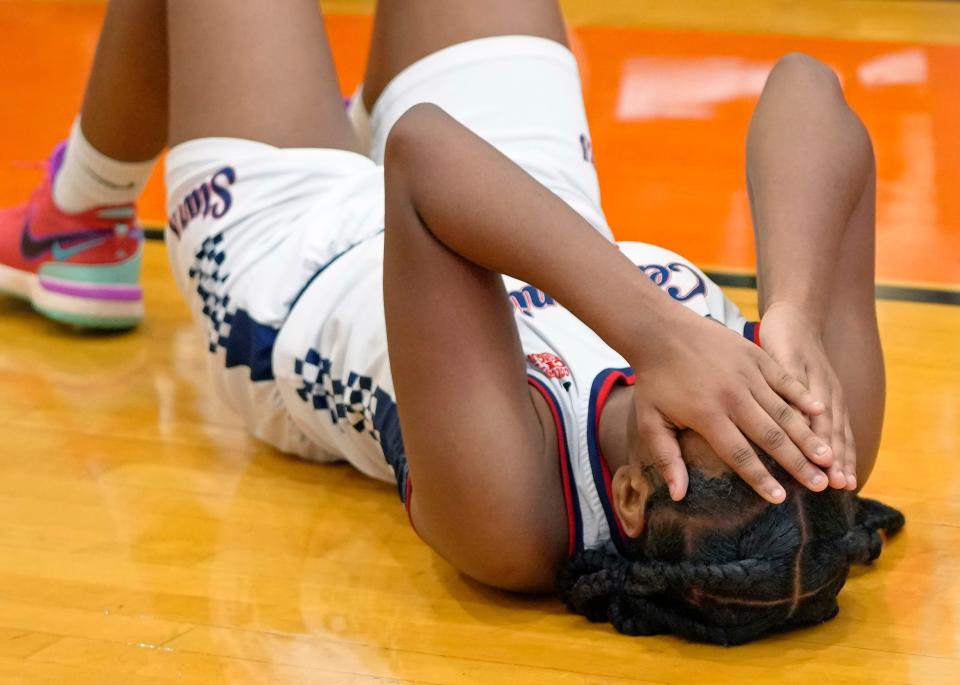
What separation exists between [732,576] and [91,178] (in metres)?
1.14

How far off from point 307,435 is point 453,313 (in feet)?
1.47

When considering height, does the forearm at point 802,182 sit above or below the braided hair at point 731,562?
above

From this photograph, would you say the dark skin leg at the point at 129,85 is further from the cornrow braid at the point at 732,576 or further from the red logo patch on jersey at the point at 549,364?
the cornrow braid at the point at 732,576

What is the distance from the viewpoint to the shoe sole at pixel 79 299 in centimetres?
203

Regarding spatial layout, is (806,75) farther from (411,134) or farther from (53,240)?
(53,240)

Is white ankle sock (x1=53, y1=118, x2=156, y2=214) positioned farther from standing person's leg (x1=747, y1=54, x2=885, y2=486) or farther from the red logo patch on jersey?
standing person's leg (x1=747, y1=54, x2=885, y2=486)

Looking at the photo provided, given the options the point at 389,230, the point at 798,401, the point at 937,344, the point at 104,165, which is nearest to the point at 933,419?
the point at 937,344

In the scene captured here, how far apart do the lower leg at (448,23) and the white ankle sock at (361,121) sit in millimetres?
110

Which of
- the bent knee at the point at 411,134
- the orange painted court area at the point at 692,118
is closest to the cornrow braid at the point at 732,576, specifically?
the bent knee at the point at 411,134

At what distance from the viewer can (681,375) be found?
118 centimetres

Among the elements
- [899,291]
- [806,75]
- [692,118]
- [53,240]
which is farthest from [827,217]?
[692,118]

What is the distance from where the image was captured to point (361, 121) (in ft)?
6.39

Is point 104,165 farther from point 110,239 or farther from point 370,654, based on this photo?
point 370,654

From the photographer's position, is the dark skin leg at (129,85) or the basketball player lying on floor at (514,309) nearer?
the basketball player lying on floor at (514,309)
